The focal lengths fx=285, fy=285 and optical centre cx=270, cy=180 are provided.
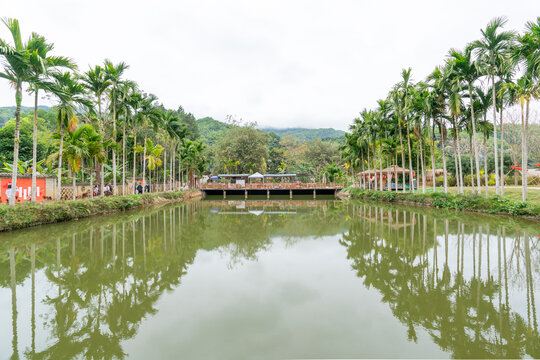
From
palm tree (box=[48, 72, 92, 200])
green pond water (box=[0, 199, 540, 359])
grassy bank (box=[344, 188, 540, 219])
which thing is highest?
palm tree (box=[48, 72, 92, 200])

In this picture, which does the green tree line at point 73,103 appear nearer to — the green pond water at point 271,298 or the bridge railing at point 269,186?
the green pond water at point 271,298

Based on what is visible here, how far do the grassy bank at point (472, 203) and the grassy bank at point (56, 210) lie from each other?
68.0 ft

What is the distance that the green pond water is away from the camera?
11.4ft

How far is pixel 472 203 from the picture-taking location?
16.5 m

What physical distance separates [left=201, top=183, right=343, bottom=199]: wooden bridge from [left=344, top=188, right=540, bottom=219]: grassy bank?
13.5m

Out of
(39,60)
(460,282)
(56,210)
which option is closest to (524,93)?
(460,282)

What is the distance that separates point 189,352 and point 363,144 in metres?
30.3

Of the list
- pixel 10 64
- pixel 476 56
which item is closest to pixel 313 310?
pixel 10 64

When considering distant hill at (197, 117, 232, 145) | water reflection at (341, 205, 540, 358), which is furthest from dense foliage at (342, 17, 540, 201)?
distant hill at (197, 117, 232, 145)

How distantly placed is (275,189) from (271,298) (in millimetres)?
33403

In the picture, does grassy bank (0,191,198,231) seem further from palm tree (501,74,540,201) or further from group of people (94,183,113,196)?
palm tree (501,74,540,201)

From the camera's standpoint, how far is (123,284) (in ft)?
18.3

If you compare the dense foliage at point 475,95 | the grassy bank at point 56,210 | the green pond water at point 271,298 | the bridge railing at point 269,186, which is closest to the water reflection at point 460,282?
the green pond water at point 271,298

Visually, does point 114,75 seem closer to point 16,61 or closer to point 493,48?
point 16,61
